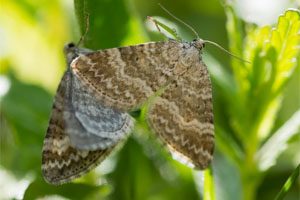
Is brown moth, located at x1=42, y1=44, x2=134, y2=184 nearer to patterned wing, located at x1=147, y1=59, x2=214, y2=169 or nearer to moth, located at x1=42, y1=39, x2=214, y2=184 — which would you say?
moth, located at x1=42, y1=39, x2=214, y2=184

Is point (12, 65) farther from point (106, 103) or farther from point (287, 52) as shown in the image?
point (287, 52)

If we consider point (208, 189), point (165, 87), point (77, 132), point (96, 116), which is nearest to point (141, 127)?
point (165, 87)

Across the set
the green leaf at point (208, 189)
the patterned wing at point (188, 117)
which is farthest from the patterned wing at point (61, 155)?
the green leaf at point (208, 189)

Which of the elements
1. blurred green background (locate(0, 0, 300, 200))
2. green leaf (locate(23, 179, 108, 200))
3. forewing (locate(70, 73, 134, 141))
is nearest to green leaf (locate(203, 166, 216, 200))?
blurred green background (locate(0, 0, 300, 200))

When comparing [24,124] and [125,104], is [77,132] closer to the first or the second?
[125,104]

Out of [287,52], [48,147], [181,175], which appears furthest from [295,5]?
[48,147]
